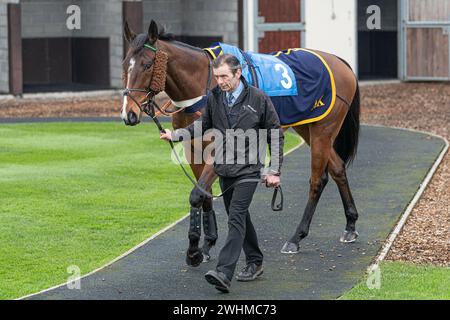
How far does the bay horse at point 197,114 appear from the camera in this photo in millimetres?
9281

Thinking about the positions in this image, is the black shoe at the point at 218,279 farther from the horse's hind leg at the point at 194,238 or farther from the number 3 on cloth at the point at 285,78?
the number 3 on cloth at the point at 285,78

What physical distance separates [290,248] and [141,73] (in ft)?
7.02

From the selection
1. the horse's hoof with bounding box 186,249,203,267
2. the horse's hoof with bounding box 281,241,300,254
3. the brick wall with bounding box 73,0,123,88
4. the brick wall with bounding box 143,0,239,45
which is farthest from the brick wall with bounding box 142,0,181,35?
the horse's hoof with bounding box 186,249,203,267

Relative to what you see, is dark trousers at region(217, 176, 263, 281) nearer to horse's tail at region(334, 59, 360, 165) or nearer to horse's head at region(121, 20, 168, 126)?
horse's head at region(121, 20, 168, 126)

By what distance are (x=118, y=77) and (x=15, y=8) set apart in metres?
3.25

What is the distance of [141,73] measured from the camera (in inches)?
367

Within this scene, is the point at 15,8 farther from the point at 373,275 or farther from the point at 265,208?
the point at 373,275

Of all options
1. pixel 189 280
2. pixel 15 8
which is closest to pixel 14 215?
pixel 189 280

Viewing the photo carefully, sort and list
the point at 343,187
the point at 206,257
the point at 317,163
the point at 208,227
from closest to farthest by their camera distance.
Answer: the point at 206,257
the point at 208,227
the point at 317,163
the point at 343,187

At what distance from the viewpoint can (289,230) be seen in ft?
36.4

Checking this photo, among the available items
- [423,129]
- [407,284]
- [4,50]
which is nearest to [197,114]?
[407,284]

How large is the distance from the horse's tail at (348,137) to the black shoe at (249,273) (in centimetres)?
231

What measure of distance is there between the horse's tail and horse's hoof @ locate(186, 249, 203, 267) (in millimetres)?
2270

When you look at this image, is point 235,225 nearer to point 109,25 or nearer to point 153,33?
point 153,33
